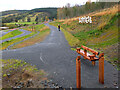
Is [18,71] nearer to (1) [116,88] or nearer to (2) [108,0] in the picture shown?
(1) [116,88]

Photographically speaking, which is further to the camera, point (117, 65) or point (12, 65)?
point (12, 65)

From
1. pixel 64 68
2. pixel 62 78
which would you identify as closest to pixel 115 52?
pixel 64 68

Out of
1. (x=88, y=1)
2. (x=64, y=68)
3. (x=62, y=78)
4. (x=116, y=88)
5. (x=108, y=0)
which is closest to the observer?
(x=116, y=88)

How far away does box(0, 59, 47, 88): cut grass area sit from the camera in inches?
222

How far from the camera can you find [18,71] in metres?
7.08

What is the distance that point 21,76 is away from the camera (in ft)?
21.1

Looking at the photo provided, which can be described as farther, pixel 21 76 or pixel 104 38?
pixel 104 38

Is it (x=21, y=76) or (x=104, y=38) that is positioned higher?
(x=104, y=38)

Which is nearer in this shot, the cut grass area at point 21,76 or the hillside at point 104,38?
the cut grass area at point 21,76

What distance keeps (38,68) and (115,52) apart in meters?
5.97

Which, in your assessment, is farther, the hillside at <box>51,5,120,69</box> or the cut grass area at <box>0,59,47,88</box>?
the hillside at <box>51,5,120,69</box>

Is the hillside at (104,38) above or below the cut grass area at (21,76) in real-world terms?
above

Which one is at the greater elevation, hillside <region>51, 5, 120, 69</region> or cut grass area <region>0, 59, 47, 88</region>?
hillside <region>51, 5, 120, 69</region>

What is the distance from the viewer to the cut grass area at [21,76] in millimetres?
5637
